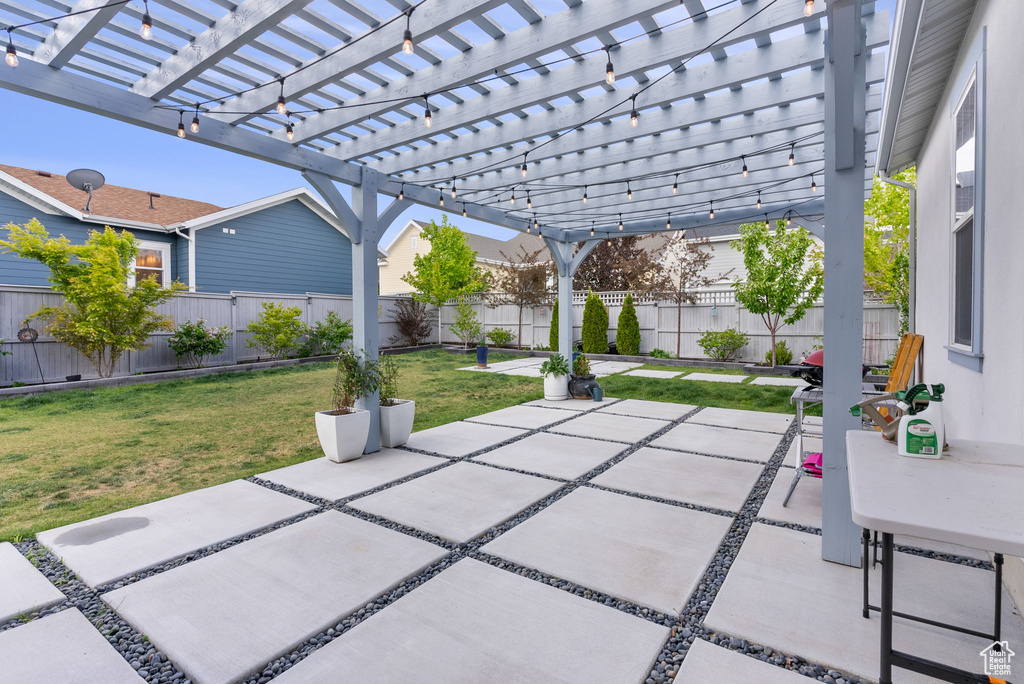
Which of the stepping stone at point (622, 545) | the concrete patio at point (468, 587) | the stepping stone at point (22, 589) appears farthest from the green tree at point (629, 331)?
the stepping stone at point (22, 589)

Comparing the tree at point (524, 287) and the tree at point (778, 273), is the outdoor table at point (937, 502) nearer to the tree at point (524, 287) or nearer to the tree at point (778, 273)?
the tree at point (778, 273)

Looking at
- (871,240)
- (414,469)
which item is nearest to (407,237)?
(871,240)

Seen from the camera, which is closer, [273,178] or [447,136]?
[447,136]

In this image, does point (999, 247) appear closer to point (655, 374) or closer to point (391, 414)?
point (391, 414)

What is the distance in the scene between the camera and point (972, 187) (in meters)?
2.81

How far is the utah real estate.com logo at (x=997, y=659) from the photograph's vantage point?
1636 mm

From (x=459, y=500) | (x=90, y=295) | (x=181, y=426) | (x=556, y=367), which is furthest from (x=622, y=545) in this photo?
(x=90, y=295)

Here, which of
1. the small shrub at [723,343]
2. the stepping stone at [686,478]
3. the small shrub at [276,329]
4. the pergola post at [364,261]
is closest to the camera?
the stepping stone at [686,478]

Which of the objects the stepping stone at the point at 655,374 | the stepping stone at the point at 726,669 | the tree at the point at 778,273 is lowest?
the stepping stone at the point at 726,669

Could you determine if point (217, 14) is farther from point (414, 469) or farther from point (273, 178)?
point (273, 178)

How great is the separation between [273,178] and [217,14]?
58683 mm

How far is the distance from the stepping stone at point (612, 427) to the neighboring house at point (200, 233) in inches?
314

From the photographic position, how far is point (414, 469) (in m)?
4.04

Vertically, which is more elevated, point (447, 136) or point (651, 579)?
point (447, 136)
